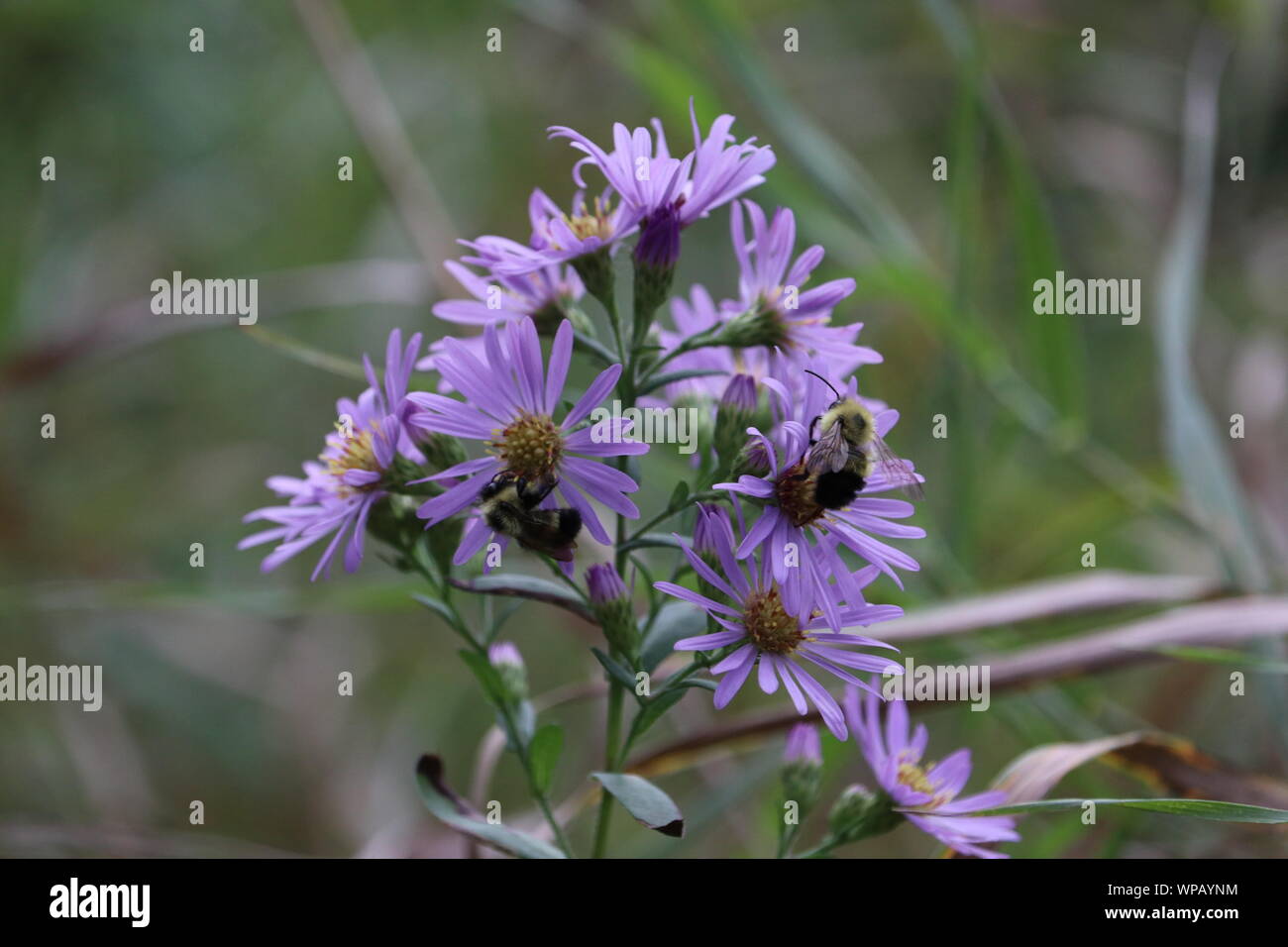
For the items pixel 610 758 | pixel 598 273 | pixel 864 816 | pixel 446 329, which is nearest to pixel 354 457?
pixel 598 273

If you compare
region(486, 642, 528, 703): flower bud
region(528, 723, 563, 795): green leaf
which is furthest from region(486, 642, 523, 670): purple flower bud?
region(528, 723, 563, 795): green leaf

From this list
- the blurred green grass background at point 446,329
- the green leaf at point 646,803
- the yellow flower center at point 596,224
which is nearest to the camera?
the green leaf at point 646,803

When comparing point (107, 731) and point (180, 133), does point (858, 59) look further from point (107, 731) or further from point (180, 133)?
point (107, 731)

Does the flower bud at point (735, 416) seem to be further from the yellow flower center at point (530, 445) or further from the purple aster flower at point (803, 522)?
the yellow flower center at point (530, 445)

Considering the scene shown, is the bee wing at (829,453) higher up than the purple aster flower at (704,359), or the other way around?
the purple aster flower at (704,359)

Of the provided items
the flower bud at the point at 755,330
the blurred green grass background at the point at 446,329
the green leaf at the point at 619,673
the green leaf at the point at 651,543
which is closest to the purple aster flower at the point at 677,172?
the flower bud at the point at 755,330

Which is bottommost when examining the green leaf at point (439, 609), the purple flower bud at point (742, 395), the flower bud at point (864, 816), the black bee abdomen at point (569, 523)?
the flower bud at point (864, 816)

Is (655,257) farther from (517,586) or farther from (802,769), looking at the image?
(802,769)

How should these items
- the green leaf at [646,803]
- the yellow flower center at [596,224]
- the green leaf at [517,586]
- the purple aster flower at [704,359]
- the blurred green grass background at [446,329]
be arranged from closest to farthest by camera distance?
the green leaf at [646,803] < the green leaf at [517,586] < the yellow flower center at [596,224] < the purple aster flower at [704,359] < the blurred green grass background at [446,329]
